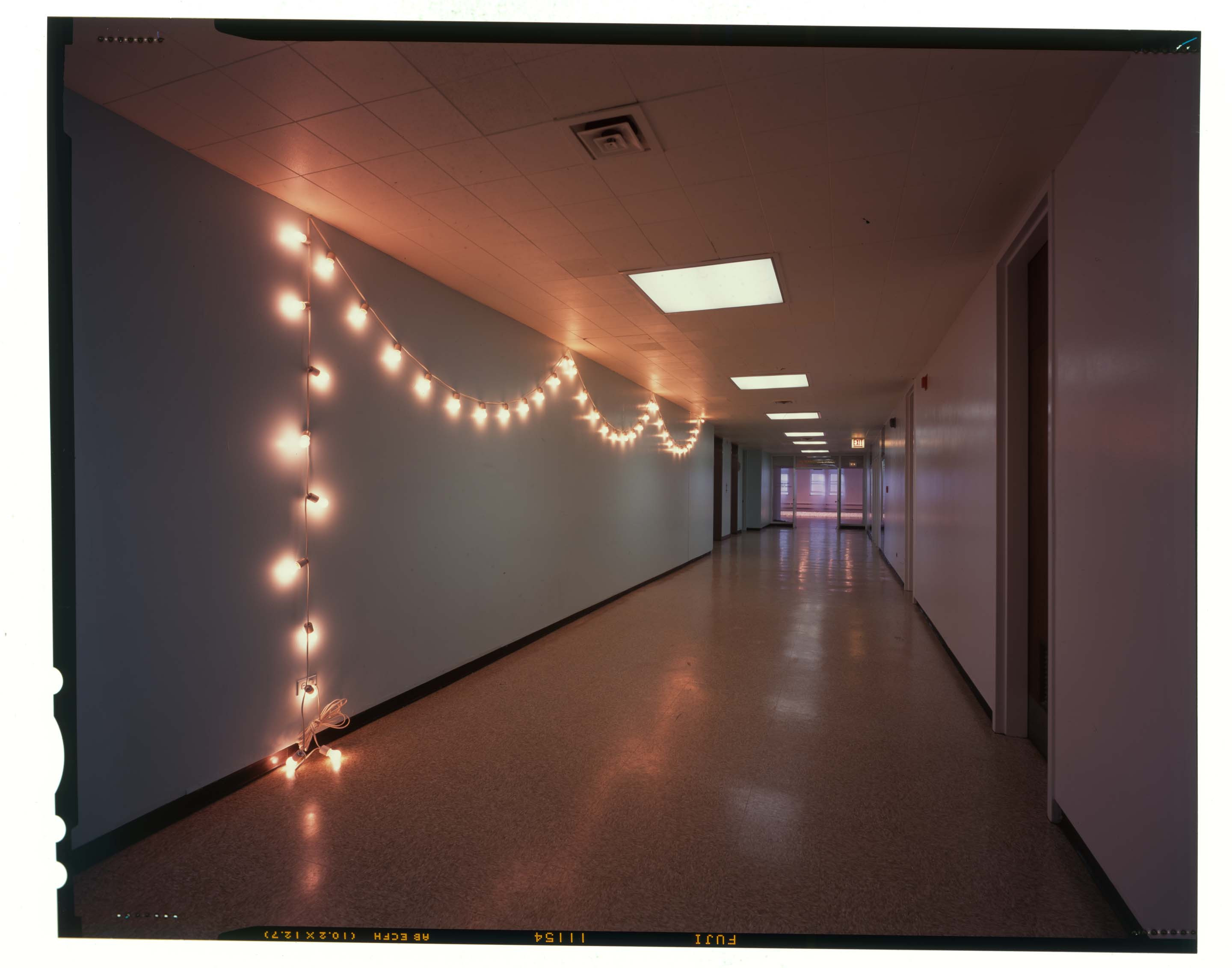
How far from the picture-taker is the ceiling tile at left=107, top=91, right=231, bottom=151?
6.32 ft

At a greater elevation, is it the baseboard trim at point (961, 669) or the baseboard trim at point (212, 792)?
the baseboard trim at point (212, 792)

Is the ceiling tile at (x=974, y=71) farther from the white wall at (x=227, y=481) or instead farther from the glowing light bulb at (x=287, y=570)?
the glowing light bulb at (x=287, y=570)

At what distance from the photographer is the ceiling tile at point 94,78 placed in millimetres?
1713

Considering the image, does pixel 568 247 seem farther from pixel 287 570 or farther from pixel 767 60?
pixel 287 570

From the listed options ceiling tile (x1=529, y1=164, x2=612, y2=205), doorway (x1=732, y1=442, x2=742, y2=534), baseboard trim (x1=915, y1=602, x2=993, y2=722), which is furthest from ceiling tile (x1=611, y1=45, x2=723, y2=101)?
doorway (x1=732, y1=442, x2=742, y2=534)

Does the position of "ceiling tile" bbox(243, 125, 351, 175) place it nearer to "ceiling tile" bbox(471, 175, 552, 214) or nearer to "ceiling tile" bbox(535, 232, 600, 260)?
"ceiling tile" bbox(471, 175, 552, 214)

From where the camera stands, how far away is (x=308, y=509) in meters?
2.75

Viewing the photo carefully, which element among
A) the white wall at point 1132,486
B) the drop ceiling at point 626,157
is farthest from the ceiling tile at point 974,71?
the white wall at point 1132,486

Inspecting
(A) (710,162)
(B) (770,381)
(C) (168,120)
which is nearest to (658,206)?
(A) (710,162)

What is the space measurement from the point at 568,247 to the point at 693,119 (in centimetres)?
123

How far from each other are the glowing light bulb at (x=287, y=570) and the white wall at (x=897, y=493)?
23.5 feet

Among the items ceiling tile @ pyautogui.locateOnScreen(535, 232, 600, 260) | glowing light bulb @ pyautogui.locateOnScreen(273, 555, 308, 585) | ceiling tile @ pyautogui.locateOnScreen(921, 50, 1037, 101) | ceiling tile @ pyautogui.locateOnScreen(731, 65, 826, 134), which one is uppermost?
ceiling tile @ pyautogui.locateOnScreen(535, 232, 600, 260)

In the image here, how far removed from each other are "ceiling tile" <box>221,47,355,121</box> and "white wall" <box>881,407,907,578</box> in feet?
24.9

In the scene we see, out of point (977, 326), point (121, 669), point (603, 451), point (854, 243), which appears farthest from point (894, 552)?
point (121, 669)
